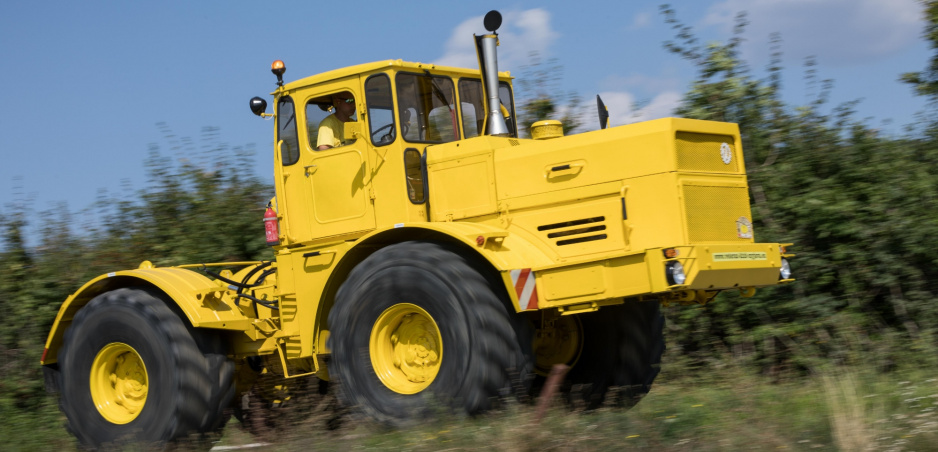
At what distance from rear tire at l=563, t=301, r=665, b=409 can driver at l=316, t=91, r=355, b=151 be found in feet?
8.15

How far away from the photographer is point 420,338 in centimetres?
731

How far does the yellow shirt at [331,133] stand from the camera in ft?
26.8

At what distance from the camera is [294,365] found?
825 cm

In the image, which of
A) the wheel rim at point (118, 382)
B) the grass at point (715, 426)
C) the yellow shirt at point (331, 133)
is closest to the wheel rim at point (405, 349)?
the grass at point (715, 426)

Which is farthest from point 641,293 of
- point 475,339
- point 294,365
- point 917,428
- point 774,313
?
point 774,313

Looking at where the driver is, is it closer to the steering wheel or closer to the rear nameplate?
the steering wheel

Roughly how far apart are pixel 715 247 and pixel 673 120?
88 cm

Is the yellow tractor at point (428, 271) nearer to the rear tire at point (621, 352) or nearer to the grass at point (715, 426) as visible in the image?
the rear tire at point (621, 352)

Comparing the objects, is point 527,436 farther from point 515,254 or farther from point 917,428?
point 917,428

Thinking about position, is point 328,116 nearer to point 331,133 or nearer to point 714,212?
point 331,133

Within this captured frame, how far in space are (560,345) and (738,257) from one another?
200 cm

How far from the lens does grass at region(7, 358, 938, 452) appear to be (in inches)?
220

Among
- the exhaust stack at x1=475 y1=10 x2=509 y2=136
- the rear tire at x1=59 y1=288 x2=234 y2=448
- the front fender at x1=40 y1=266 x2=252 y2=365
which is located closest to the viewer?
the exhaust stack at x1=475 y1=10 x2=509 y2=136

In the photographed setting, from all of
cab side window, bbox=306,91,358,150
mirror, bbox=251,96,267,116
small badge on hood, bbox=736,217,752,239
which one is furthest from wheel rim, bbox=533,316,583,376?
mirror, bbox=251,96,267,116
